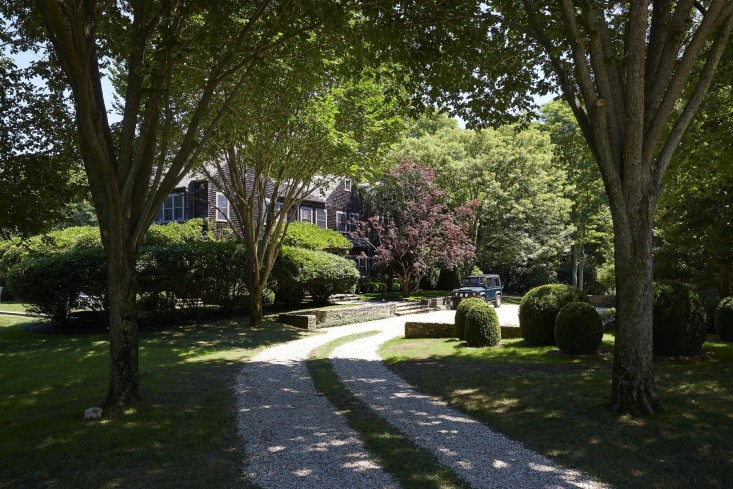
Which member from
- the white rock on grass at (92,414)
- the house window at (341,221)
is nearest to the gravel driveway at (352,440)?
the white rock on grass at (92,414)

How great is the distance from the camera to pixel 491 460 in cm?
552

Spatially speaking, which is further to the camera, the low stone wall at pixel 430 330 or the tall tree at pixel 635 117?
the low stone wall at pixel 430 330

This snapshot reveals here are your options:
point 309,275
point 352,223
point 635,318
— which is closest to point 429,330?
point 309,275

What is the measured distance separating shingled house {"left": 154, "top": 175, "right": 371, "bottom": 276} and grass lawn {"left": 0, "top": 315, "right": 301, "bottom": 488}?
759 inches

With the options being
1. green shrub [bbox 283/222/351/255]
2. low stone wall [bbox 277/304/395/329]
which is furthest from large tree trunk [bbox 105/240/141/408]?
green shrub [bbox 283/222/351/255]

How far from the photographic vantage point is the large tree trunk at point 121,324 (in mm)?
7660

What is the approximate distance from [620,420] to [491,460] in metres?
2.31

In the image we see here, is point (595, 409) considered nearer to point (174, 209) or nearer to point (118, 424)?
point (118, 424)

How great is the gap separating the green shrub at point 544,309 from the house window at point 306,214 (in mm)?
27126

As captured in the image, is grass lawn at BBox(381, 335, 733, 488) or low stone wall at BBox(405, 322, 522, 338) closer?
grass lawn at BBox(381, 335, 733, 488)

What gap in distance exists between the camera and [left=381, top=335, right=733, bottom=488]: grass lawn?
17.5ft

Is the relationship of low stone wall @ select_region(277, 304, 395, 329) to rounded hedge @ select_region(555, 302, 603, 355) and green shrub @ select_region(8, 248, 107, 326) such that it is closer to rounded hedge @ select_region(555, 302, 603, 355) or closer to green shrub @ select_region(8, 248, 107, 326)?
green shrub @ select_region(8, 248, 107, 326)

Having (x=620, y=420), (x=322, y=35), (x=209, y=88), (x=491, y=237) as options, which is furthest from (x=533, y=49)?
(x=491, y=237)

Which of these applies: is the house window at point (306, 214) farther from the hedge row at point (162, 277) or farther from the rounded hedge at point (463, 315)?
the rounded hedge at point (463, 315)
